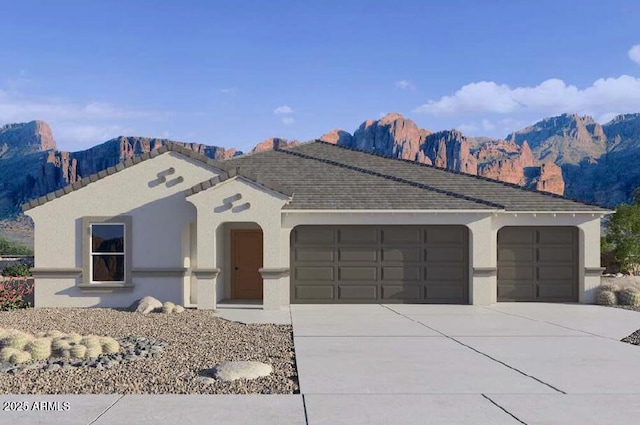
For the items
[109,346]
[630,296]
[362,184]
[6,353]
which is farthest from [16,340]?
[630,296]

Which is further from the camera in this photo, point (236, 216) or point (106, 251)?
point (106, 251)

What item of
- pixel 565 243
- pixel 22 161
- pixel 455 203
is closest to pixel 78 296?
pixel 455 203

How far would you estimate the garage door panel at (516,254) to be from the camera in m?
18.8

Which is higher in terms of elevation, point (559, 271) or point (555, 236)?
point (555, 236)

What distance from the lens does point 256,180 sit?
16.5m

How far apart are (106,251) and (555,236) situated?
12.9m

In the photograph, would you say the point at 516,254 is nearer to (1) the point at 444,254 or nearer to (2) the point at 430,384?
(1) the point at 444,254

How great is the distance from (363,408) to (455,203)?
11921 millimetres

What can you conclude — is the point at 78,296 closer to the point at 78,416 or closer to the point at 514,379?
the point at 78,416

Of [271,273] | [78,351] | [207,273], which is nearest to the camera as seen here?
[78,351]

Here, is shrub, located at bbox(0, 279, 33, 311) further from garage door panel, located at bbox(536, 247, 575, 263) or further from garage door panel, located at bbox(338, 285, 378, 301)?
garage door panel, located at bbox(536, 247, 575, 263)

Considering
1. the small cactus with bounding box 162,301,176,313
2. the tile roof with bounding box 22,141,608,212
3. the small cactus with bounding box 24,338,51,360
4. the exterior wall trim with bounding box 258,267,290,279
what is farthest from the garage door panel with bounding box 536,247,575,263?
the small cactus with bounding box 24,338,51,360

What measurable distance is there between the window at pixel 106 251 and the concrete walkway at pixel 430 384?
6120 mm

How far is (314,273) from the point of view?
1809 centimetres
